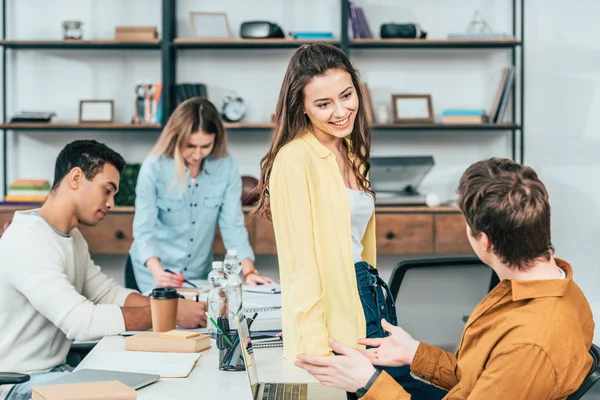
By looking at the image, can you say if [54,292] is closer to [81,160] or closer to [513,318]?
[81,160]

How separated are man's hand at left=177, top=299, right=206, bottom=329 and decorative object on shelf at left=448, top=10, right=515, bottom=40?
9.17ft

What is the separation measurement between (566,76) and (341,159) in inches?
95.4

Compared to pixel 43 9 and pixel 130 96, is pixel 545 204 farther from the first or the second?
Result: pixel 43 9

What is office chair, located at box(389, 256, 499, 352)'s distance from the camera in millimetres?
2525

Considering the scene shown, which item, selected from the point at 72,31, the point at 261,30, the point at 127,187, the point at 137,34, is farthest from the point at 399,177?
the point at 72,31

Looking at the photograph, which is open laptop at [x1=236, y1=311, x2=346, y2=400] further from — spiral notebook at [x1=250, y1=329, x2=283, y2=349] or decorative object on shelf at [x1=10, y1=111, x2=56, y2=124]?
decorative object on shelf at [x1=10, y1=111, x2=56, y2=124]

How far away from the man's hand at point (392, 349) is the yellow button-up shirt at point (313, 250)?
0.13 meters

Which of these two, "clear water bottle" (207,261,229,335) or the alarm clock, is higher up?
the alarm clock

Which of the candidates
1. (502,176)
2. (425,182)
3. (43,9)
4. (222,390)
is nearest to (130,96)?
(43,9)

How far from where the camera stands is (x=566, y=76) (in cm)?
384

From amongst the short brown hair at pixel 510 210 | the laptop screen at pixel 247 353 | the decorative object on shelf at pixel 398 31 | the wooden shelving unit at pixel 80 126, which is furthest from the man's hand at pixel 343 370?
the decorative object on shelf at pixel 398 31

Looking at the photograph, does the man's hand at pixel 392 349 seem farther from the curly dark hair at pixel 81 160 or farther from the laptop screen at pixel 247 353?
the curly dark hair at pixel 81 160

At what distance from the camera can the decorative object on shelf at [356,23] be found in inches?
168

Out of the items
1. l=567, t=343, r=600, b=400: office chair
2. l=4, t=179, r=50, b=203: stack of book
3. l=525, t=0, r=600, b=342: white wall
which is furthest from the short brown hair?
l=4, t=179, r=50, b=203: stack of book
